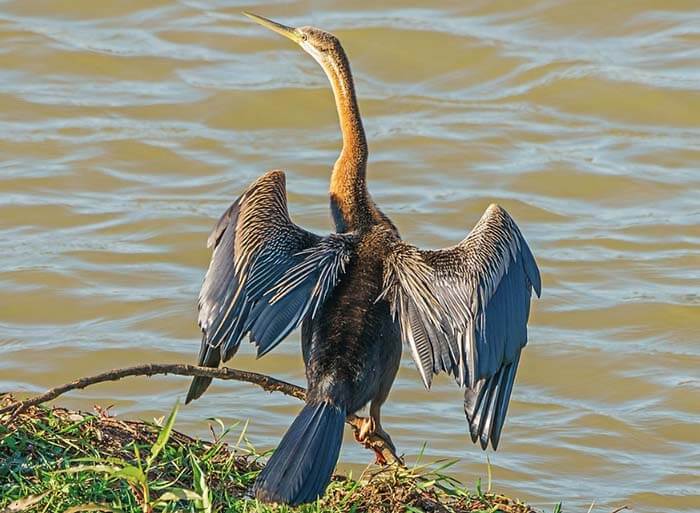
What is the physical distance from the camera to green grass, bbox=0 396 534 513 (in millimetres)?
4191

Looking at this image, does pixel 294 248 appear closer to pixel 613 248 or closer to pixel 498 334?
pixel 498 334

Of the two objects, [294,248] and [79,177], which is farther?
[79,177]

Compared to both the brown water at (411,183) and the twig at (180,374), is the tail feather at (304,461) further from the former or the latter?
the brown water at (411,183)

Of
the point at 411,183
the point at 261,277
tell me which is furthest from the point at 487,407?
the point at 411,183

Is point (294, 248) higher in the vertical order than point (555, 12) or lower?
lower

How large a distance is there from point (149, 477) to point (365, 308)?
955 mm

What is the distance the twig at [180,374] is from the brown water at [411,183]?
Answer: 1.91 meters

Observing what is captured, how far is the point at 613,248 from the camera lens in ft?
30.1

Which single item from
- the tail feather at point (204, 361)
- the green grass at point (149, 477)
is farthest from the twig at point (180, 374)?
the tail feather at point (204, 361)

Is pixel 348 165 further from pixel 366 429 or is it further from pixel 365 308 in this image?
pixel 366 429

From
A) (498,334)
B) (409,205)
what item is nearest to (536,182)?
(409,205)

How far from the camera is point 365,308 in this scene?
195 inches

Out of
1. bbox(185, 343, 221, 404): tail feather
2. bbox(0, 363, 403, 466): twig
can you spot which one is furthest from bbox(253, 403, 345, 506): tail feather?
bbox(185, 343, 221, 404): tail feather

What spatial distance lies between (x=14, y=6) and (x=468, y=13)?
390cm
